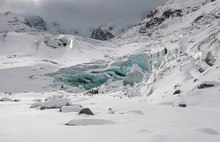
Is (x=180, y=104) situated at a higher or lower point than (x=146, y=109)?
higher

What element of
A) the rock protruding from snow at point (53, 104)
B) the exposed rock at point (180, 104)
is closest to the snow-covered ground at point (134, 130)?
the exposed rock at point (180, 104)

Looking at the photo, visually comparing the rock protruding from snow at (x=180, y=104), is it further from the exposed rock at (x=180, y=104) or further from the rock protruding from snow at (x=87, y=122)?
the rock protruding from snow at (x=87, y=122)

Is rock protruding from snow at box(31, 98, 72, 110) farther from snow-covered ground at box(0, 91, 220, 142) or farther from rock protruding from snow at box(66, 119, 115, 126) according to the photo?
rock protruding from snow at box(66, 119, 115, 126)

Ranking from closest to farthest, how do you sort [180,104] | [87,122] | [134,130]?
[134,130] → [87,122] → [180,104]

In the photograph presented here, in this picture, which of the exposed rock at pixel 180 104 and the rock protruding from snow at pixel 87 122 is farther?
the exposed rock at pixel 180 104

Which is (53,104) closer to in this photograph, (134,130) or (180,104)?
(180,104)

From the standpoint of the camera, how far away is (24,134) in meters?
7.48

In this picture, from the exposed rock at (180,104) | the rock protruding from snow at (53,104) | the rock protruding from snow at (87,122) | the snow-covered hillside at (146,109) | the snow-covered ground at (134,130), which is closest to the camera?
the snow-covered ground at (134,130)

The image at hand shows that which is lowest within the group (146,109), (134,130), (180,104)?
(134,130)

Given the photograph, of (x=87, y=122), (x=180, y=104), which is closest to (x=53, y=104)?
(x=180, y=104)

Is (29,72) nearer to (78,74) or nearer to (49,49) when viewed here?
(78,74)

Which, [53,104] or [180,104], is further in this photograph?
[53,104]

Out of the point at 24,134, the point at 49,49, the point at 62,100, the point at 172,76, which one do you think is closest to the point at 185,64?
the point at 172,76

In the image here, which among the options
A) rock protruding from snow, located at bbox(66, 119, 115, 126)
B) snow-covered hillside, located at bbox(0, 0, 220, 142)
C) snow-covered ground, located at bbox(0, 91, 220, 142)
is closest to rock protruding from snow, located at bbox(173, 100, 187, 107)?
snow-covered hillside, located at bbox(0, 0, 220, 142)
